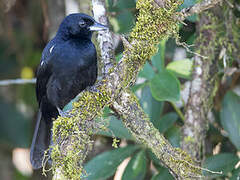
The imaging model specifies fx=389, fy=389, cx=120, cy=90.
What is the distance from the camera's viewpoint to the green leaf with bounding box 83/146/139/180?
9.01 ft

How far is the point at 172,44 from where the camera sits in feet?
11.1

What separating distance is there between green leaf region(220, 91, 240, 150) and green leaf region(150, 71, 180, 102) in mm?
554

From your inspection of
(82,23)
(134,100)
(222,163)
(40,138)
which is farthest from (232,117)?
(40,138)

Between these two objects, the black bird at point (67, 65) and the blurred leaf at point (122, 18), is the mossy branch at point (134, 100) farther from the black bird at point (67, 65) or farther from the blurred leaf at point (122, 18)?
the blurred leaf at point (122, 18)

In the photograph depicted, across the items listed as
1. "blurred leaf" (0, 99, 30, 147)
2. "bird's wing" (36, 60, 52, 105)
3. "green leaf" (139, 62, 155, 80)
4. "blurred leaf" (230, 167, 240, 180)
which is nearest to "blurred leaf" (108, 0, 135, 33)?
"green leaf" (139, 62, 155, 80)

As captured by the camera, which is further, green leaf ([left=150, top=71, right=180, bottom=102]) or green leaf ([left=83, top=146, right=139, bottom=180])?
green leaf ([left=83, top=146, right=139, bottom=180])

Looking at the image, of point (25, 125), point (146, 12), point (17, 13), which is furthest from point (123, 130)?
point (17, 13)

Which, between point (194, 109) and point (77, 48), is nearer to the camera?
point (194, 109)

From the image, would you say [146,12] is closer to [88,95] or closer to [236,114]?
[88,95]

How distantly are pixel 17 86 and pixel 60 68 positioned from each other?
6.22 ft

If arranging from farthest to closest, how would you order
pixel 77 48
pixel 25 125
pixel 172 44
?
pixel 25 125 → pixel 172 44 → pixel 77 48

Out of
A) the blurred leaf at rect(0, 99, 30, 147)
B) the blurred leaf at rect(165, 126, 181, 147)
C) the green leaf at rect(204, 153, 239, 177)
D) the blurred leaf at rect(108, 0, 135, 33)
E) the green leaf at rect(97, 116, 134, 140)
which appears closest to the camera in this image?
the green leaf at rect(204, 153, 239, 177)

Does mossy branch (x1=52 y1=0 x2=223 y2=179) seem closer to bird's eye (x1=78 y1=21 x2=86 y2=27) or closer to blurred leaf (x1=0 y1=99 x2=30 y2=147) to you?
bird's eye (x1=78 y1=21 x2=86 y2=27)

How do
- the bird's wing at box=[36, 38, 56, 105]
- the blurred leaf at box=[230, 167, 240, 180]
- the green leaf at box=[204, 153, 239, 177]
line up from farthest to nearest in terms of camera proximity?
the bird's wing at box=[36, 38, 56, 105] → the green leaf at box=[204, 153, 239, 177] → the blurred leaf at box=[230, 167, 240, 180]
